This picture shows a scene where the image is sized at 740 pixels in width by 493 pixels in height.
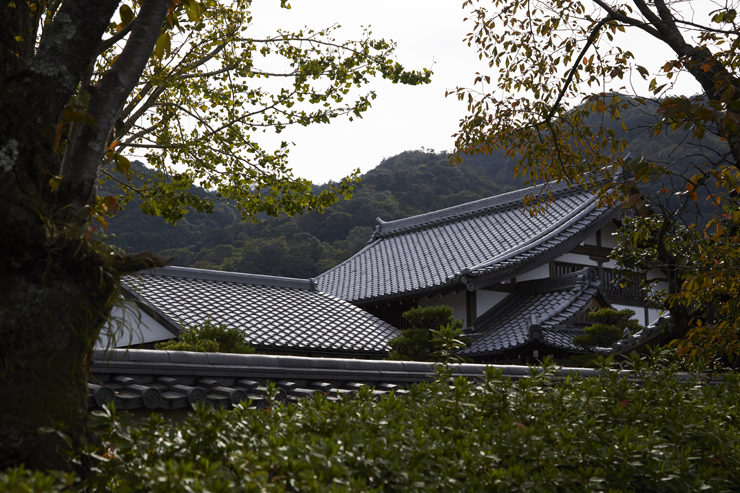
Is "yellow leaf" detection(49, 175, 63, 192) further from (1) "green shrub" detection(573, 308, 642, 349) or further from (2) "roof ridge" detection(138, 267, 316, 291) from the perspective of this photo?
(2) "roof ridge" detection(138, 267, 316, 291)

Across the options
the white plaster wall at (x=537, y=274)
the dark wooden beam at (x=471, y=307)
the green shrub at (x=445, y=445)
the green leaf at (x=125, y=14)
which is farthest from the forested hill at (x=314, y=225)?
the green shrub at (x=445, y=445)

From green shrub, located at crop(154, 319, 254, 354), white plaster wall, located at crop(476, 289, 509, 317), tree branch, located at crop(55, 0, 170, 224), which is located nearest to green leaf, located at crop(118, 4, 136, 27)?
tree branch, located at crop(55, 0, 170, 224)

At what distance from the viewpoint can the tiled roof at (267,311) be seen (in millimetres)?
12125

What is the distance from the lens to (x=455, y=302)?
15.2 m

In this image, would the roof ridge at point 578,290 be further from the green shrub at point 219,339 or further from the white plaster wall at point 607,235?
the green shrub at point 219,339

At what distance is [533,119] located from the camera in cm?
652

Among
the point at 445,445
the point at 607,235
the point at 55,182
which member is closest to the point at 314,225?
the point at 607,235

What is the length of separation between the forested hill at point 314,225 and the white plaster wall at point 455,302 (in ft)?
57.3

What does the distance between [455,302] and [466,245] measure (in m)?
3.20

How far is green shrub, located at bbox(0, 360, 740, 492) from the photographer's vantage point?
74.9 inches

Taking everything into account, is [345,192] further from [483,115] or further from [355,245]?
[355,245]

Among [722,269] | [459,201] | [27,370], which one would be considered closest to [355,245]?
[459,201]

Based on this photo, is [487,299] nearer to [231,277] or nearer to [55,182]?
[231,277]

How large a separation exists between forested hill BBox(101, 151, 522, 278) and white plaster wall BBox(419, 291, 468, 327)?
17459mm
